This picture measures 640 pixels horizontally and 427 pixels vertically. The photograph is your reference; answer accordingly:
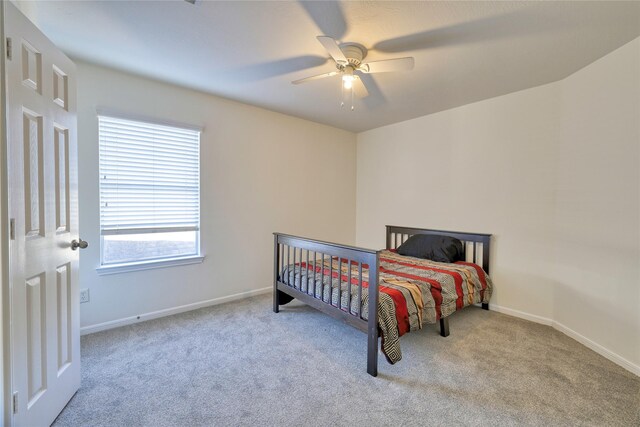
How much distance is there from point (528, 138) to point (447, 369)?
242cm

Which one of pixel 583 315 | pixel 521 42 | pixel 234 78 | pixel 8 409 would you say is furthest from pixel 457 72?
pixel 8 409

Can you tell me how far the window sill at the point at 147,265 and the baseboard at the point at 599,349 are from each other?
12.0ft

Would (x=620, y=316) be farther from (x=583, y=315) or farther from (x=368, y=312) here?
(x=368, y=312)

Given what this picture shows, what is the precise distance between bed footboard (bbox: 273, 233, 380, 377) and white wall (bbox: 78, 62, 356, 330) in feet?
2.09

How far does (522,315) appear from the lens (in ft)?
9.77

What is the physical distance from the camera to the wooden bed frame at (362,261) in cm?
196

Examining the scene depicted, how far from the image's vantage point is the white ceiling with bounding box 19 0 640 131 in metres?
1.71

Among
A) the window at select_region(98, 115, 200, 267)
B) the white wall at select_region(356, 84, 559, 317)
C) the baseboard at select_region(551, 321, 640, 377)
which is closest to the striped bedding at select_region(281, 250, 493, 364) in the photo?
the white wall at select_region(356, 84, 559, 317)

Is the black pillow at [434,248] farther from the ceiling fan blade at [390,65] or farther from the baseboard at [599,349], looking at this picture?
the ceiling fan blade at [390,65]

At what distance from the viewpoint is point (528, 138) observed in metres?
2.90

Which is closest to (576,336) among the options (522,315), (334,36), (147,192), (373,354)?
(522,315)

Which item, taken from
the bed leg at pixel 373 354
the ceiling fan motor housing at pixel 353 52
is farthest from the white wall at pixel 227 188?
the bed leg at pixel 373 354

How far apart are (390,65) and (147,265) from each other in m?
2.81

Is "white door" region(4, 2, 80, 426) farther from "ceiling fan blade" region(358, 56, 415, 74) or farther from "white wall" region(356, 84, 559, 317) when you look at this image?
"white wall" region(356, 84, 559, 317)
